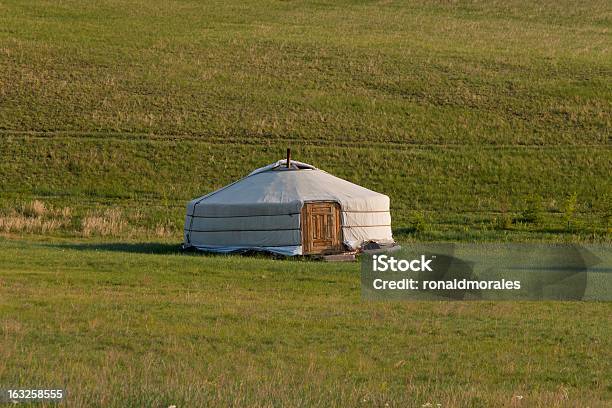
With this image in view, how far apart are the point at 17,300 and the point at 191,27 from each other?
133 ft

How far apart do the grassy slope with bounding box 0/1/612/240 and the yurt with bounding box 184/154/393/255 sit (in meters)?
4.62

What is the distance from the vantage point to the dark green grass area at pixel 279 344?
27.8ft

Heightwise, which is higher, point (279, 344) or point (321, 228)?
point (321, 228)

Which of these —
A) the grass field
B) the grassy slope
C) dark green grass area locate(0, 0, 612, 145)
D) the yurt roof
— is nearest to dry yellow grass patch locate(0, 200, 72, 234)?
the grass field

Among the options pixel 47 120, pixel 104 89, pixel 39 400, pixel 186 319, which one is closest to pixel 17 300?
pixel 186 319

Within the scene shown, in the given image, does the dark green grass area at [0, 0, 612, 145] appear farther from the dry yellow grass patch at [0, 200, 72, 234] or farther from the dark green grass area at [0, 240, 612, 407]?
the dark green grass area at [0, 240, 612, 407]

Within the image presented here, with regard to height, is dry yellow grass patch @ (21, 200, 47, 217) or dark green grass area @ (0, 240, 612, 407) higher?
dry yellow grass patch @ (21, 200, 47, 217)

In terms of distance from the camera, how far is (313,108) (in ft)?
133

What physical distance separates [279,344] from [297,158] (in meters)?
24.1

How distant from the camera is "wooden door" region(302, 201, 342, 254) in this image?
22703 mm

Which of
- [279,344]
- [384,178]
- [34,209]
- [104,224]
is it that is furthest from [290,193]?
[279,344]

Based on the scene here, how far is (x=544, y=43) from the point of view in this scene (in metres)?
53.0

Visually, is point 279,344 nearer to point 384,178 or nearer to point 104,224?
point 104,224

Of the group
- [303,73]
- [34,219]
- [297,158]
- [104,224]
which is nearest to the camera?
[104,224]
